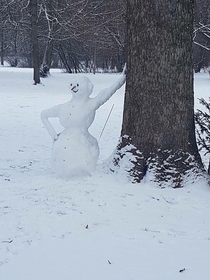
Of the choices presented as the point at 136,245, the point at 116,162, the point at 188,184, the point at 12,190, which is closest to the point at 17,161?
the point at 12,190

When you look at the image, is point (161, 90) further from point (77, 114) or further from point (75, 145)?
point (75, 145)

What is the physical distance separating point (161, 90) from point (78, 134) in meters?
1.18

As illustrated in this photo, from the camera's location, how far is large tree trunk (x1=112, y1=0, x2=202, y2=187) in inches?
150

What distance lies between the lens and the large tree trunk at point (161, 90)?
380cm

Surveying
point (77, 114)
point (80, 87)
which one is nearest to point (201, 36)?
point (80, 87)

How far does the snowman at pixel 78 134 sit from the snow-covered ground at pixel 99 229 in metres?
0.15

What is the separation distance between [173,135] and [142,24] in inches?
45.4

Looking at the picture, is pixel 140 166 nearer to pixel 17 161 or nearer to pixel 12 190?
pixel 12 190

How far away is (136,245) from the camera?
2.96 metres

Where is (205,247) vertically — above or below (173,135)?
below

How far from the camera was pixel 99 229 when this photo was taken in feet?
10.5

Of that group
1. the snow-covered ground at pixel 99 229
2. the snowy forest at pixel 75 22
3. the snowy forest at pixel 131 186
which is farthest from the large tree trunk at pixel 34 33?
the snow-covered ground at pixel 99 229

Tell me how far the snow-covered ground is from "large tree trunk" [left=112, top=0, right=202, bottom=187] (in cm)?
26

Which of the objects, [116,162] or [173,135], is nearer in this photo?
[173,135]
